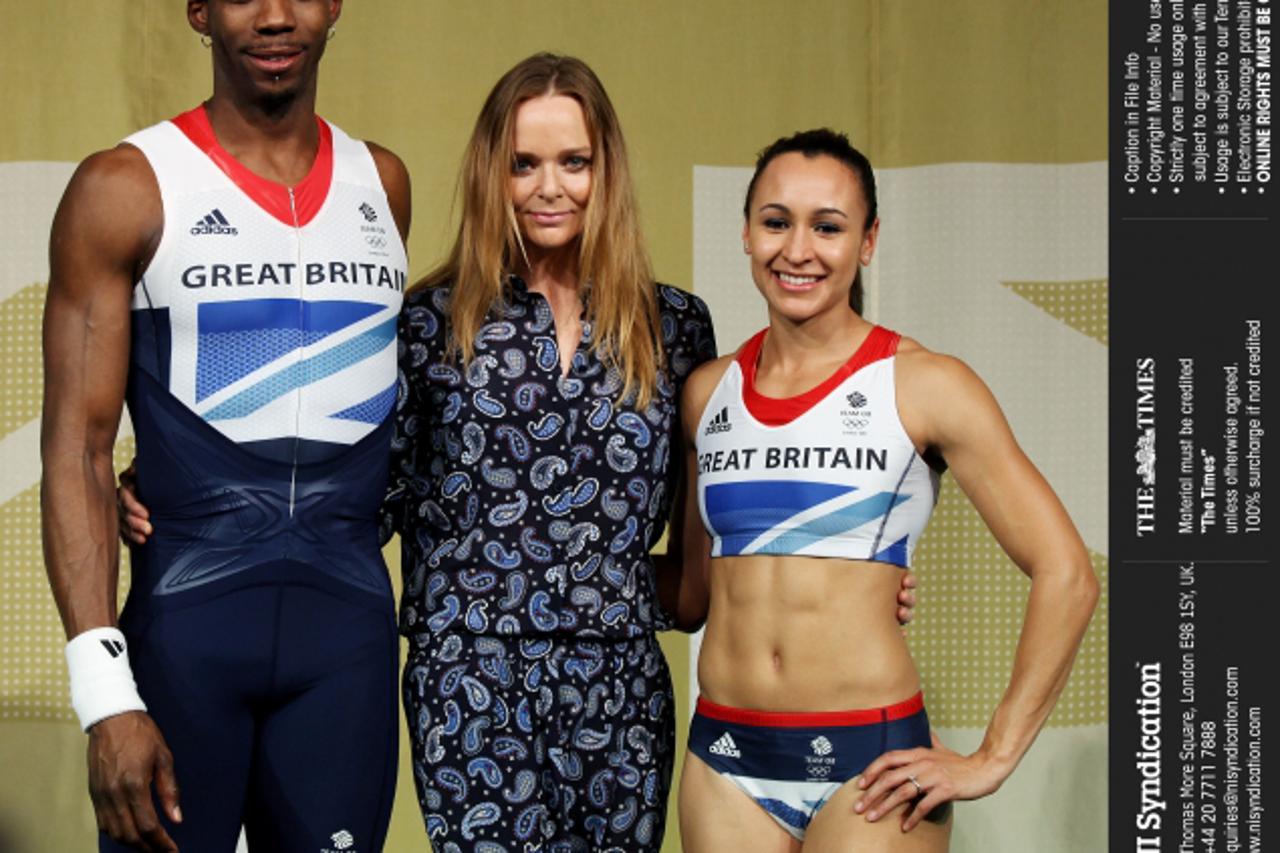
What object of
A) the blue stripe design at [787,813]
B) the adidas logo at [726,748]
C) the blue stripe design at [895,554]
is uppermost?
the blue stripe design at [895,554]

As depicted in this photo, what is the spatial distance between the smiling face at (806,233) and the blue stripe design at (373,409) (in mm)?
533

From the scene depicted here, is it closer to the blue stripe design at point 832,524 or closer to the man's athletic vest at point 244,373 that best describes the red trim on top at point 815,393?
the blue stripe design at point 832,524

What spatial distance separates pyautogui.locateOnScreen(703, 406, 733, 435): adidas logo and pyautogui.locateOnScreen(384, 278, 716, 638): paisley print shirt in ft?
0.24

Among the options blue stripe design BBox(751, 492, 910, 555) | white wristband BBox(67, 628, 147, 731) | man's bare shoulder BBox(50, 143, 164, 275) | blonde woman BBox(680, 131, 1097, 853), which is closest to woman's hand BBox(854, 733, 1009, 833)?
blonde woman BBox(680, 131, 1097, 853)

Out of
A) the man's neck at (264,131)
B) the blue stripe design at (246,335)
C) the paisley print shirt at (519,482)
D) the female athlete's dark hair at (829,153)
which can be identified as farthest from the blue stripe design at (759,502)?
the man's neck at (264,131)

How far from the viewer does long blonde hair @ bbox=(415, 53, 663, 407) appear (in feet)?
7.89

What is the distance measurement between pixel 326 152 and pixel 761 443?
708 mm

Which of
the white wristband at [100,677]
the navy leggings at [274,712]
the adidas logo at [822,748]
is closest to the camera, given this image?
the white wristband at [100,677]

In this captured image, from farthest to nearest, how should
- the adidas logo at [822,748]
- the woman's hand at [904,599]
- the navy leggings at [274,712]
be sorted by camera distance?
the woman's hand at [904,599]
the adidas logo at [822,748]
the navy leggings at [274,712]

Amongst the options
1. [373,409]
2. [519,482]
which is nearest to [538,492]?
[519,482]

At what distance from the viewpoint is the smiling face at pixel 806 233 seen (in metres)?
2.35

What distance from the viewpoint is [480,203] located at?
2.42 meters

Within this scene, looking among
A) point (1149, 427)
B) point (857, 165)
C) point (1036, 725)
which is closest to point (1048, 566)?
point (1036, 725)

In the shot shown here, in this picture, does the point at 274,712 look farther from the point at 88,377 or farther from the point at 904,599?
the point at 904,599
